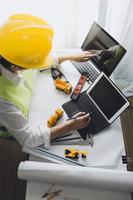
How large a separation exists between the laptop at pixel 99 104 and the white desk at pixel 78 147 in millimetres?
36

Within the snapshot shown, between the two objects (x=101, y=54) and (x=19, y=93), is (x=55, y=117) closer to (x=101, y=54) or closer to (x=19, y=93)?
(x=19, y=93)

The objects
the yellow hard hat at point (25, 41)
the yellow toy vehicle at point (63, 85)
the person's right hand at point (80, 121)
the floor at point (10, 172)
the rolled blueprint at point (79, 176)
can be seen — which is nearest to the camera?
the rolled blueprint at point (79, 176)

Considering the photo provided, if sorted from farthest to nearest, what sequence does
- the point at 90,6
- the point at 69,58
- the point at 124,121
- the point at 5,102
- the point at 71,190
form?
the point at 124,121, the point at 90,6, the point at 69,58, the point at 5,102, the point at 71,190

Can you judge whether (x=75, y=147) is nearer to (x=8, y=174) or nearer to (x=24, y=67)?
(x=24, y=67)

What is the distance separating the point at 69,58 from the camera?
4.45ft

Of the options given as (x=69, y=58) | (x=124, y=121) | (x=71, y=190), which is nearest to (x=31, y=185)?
(x=71, y=190)

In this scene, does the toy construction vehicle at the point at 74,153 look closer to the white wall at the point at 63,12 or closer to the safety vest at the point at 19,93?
the safety vest at the point at 19,93

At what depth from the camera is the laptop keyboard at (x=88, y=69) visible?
129 centimetres

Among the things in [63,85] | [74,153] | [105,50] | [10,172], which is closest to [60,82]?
[63,85]

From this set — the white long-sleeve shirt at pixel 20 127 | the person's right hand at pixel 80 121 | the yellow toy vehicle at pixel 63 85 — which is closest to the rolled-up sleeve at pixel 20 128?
the white long-sleeve shirt at pixel 20 127

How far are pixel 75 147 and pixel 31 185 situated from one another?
0.75 ft

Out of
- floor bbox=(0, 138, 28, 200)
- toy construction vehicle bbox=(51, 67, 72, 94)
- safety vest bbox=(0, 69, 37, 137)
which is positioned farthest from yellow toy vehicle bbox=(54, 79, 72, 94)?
floor bbox=(0, 138, 28, 200)

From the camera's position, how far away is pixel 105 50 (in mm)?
1305

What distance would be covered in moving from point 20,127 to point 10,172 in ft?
2.29
